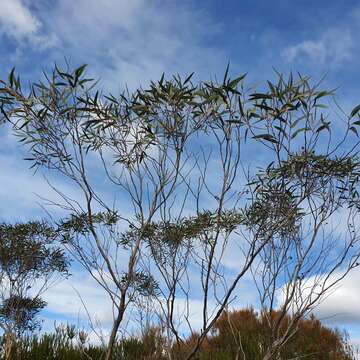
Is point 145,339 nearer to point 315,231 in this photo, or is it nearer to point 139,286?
point 139,286

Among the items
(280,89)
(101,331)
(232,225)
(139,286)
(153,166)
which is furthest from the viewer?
(139,286)

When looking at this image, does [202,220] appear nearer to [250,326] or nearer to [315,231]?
[315,231]

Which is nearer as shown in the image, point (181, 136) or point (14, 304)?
point (181, 136)

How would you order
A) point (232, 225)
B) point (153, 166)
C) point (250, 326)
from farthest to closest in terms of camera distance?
point (250, 326)
point (232, 225)
point (153, 166)

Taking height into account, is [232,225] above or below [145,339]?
above

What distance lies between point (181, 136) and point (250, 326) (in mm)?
9904

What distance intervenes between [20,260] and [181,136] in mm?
10456

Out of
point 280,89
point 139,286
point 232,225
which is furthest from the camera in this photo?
point 139,286

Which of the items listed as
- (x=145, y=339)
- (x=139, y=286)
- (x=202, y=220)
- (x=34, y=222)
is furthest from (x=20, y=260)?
(x=202, y=220)

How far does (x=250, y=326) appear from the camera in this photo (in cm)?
1448

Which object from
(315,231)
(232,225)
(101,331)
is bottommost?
(101,331)

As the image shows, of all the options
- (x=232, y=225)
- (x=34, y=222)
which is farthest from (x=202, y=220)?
(x=34, y=222)

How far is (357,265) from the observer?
25.6ft

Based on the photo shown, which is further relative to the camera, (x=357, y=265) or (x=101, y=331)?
(x=101, y=331)
